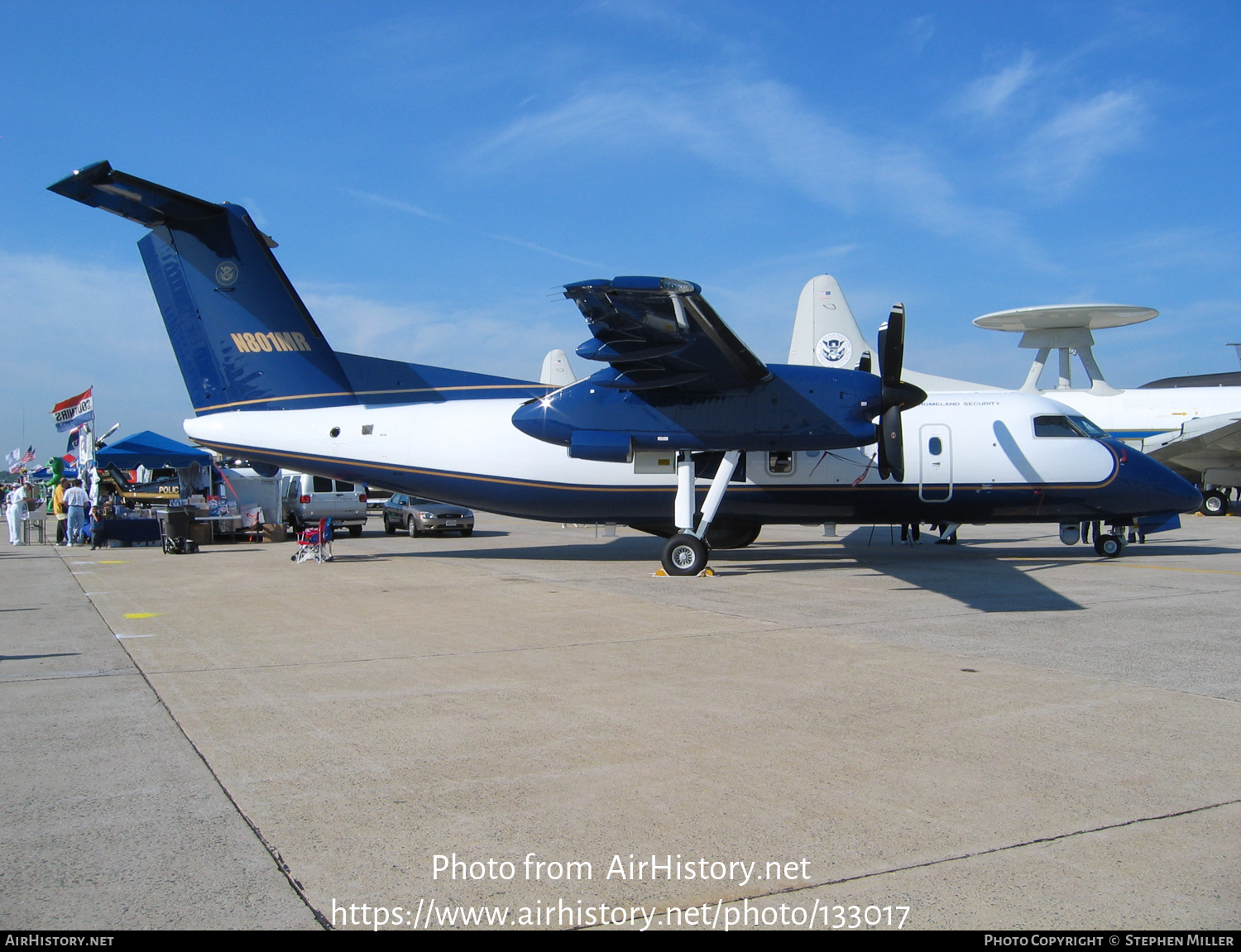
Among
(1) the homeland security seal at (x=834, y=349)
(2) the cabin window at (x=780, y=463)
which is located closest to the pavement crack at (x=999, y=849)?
(2) the cabin window at (x=780, y=463)

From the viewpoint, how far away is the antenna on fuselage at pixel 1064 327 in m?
61.0

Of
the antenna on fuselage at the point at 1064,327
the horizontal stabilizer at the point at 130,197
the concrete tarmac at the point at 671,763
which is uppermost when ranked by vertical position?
the antenna on fuselage at the point at 1064,327

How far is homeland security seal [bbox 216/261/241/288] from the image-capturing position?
16578mm

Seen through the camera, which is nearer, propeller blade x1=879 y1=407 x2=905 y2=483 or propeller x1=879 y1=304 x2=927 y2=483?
propeller x1=879 y1=304 x2=927 y2=483

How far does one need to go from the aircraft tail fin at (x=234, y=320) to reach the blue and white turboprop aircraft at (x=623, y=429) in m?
0.03

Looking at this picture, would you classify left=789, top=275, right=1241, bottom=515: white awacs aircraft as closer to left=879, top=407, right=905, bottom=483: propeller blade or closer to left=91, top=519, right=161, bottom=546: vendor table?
left=879, top=407, right=905, bottom=483: propeller blade

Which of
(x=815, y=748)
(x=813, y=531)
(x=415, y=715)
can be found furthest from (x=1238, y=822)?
(x=813, y=531)

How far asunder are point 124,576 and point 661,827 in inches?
571

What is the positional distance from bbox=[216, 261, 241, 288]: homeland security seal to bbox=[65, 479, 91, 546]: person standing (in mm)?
11736

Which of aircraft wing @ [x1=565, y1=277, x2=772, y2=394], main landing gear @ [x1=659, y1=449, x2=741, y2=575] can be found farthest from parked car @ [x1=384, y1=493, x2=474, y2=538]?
aircraft wing @ [x1=565, y1=277, x2=772, y2=394]

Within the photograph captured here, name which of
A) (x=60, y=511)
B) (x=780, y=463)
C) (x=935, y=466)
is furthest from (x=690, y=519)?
(x=60, y=511)

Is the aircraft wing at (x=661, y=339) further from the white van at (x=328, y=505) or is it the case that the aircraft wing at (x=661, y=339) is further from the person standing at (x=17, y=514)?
the person standing at (x=17, y=514)

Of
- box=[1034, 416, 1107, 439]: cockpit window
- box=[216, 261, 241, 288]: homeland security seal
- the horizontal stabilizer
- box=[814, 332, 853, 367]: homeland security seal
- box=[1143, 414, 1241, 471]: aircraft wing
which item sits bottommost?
box=[1034, 416, 1107, 439]: cockpit window
